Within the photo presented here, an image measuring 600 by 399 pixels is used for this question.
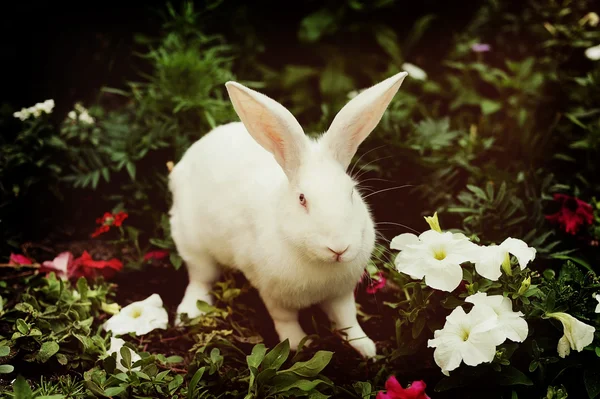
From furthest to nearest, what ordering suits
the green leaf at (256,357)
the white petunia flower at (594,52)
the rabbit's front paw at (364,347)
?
the white petunia flower at (594,52), the rabbit's front paw at (364,347), the green leaf at (256,357)

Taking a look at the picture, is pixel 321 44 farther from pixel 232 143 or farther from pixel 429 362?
pixel 429 362

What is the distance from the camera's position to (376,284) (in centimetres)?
330

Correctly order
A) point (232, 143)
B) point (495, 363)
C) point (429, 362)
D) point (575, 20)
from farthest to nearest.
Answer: point (575, 20) < point (232, 143) < point (429, 362) < point (495, 363)

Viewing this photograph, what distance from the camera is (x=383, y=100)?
2697 mm

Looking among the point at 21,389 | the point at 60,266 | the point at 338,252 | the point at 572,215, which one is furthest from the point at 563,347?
the point at 60,266

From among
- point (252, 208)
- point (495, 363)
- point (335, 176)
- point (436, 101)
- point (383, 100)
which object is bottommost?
point (436, 101)

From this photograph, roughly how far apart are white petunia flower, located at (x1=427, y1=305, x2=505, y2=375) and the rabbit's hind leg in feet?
4.60

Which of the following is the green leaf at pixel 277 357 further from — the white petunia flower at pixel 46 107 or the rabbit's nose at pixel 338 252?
the white petunia flower at pixel 46 107

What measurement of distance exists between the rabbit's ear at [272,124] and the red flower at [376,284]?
844 mm

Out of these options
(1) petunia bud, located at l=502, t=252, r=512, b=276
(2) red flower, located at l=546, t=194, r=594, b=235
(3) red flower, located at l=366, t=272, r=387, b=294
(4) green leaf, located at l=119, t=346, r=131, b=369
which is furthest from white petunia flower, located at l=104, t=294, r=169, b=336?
(2) red flower, located at l=546, t=194, r=594, b=235

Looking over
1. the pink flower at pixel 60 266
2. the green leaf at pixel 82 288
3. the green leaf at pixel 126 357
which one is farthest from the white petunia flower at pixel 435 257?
the pink flower at pixel 60 266

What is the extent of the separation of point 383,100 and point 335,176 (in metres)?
0.37

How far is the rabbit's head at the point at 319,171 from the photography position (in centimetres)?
252

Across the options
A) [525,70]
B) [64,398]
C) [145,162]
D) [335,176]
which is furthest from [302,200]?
[525,70]
